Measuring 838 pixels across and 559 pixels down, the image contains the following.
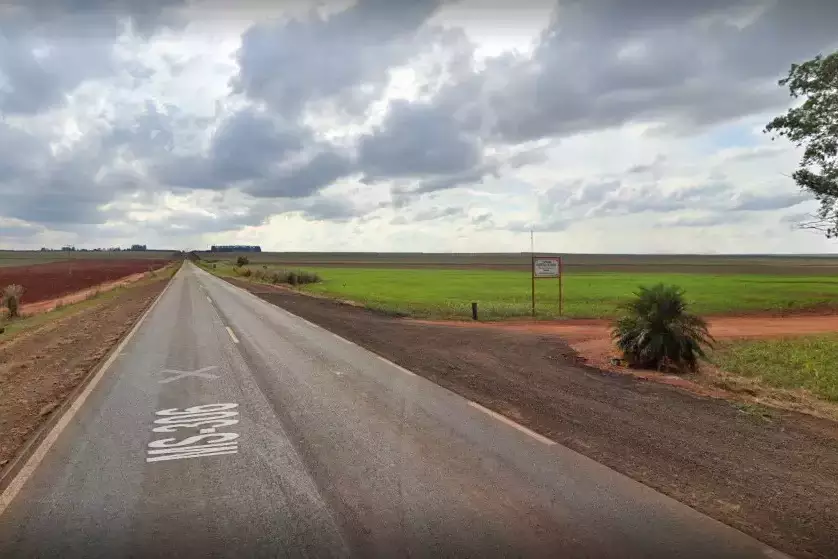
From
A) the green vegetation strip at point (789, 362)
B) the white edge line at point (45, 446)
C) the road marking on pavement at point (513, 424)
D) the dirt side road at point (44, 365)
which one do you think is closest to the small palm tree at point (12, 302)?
the dirt side road at point (44, 365)

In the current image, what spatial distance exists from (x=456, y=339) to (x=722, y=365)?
6.90m

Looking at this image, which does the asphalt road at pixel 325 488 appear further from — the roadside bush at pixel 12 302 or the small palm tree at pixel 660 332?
the roadside bush at pixel 12 302

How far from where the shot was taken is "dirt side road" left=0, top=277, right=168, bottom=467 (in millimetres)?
8344

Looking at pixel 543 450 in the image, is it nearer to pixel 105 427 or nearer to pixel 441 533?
pixel 441 533

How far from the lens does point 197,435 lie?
24.3 feet

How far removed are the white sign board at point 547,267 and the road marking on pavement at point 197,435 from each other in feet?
57.1

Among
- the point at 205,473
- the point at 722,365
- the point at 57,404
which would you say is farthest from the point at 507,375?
the point at 57,404

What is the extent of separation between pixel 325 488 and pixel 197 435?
271 centimetres

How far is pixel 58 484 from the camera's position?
5.72 meters

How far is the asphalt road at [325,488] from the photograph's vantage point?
445 centimetres

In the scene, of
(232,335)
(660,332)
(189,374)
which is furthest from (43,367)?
(660,332)

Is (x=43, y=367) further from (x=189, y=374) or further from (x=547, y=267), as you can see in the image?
(x=547, y=267)

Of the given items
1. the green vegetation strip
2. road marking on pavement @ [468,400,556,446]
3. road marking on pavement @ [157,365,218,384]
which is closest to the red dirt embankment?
the green vegetation strip

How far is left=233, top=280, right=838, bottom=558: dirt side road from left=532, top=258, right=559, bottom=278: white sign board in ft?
34.2
